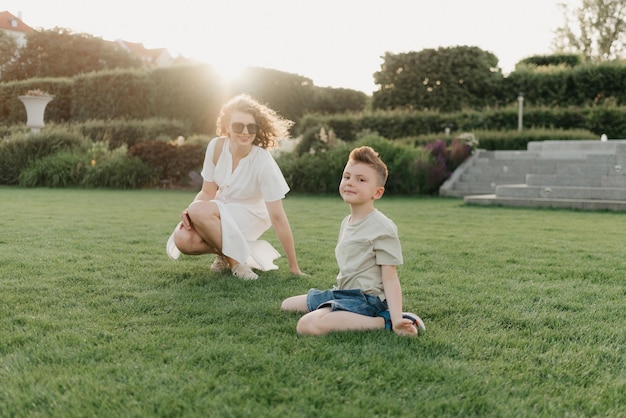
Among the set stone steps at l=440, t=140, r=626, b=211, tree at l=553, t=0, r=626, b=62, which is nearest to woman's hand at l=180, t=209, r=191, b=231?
stone steps at l=440, t=140, r=626, b=211

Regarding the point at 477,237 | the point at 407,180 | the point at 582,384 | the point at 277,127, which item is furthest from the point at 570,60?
the point at 582,384

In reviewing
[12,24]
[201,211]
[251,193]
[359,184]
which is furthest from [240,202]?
[12,24]

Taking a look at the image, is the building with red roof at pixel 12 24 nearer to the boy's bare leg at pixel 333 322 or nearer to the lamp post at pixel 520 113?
the lamp post at pixel 520 113

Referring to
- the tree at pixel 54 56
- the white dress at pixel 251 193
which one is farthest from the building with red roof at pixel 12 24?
the white dress at pixel 251 193

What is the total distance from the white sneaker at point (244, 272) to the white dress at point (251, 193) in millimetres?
65

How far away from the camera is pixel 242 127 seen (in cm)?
439

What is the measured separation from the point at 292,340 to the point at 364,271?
1.81 feet

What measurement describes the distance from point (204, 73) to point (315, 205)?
1546cm

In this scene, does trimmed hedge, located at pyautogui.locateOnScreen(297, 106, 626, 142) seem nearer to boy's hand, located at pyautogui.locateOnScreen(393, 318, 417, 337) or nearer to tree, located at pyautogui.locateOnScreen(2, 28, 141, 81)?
boy's hand, located at pyautogui.locateOnScreen(393, 318, 417, 337)

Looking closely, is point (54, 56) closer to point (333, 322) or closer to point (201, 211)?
point (201, 211)

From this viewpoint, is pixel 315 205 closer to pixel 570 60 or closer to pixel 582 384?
pixel 582 384

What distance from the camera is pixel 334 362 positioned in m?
2.42

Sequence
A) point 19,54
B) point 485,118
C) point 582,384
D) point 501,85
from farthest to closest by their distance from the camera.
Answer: point 19,54 < point 501,85 < point 485,118 < point 582,384

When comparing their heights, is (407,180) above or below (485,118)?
below
